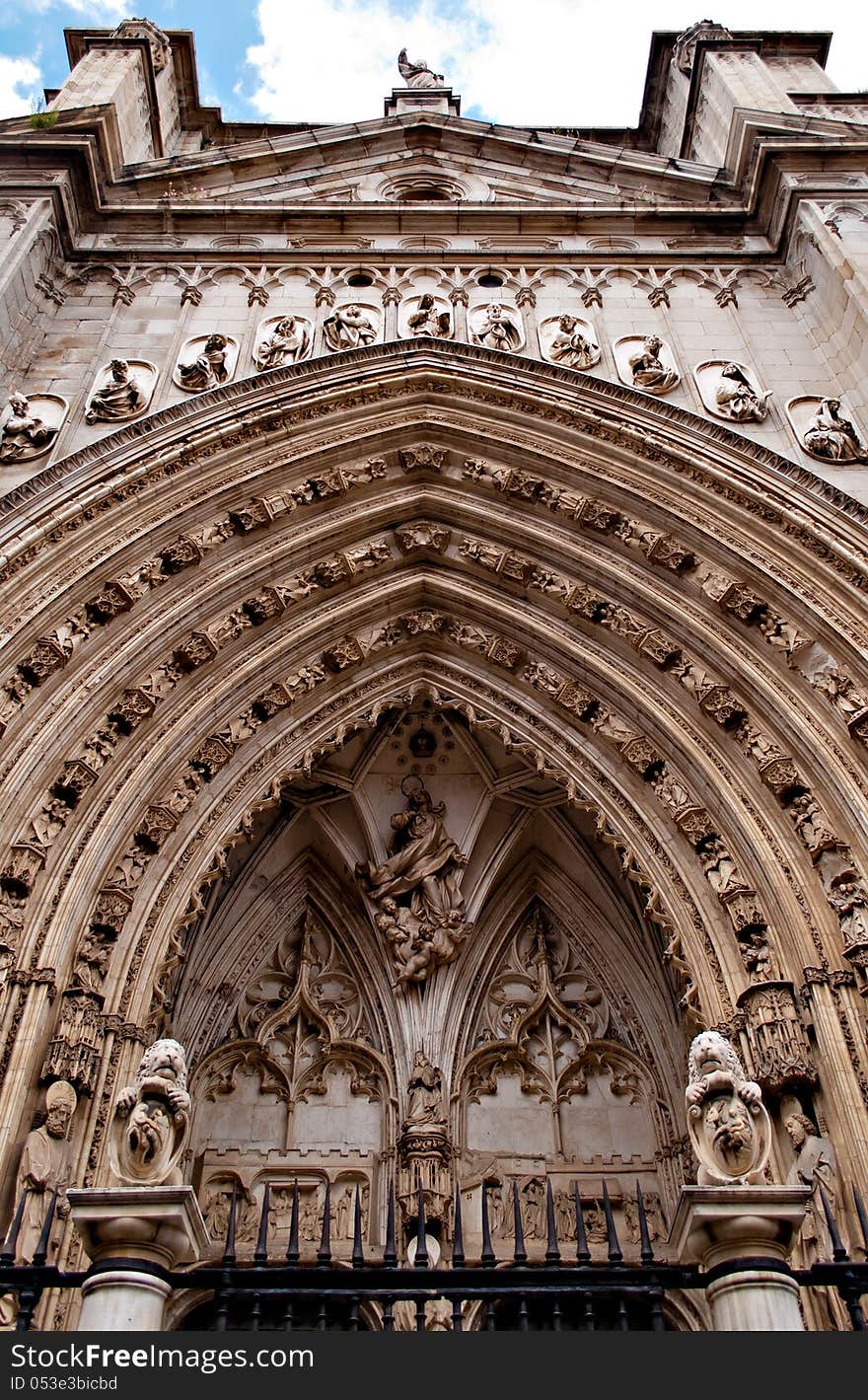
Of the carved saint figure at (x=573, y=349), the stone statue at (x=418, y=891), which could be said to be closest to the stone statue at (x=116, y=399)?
the carved saint figure at (x=573, y=349)

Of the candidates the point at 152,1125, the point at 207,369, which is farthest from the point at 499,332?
the point at 152,1125

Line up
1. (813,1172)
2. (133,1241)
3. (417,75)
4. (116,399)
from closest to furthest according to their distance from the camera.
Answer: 1. (133,1241)
2. (813,1172)
3. (116,399)
4. (417,75)

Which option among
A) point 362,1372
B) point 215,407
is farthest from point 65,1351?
point 215,407

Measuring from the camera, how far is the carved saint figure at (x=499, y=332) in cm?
1041

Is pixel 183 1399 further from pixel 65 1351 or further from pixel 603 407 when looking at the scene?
pixel 603 407

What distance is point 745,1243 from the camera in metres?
4.17

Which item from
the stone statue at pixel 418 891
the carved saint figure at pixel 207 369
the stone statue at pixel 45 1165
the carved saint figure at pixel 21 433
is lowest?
the stone statue at pixel 45 1165

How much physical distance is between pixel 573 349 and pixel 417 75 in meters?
8.24

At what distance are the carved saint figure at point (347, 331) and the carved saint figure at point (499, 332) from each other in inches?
40.6

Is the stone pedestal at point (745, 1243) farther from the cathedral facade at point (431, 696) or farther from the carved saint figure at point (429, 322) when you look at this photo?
the carved saint figure at point (429, 322)

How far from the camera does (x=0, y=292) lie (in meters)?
9.46

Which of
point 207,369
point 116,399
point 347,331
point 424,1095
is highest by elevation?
point 347,331

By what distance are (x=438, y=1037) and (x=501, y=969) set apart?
938mm

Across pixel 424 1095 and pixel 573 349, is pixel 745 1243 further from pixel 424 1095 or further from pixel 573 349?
pixel 573 349
